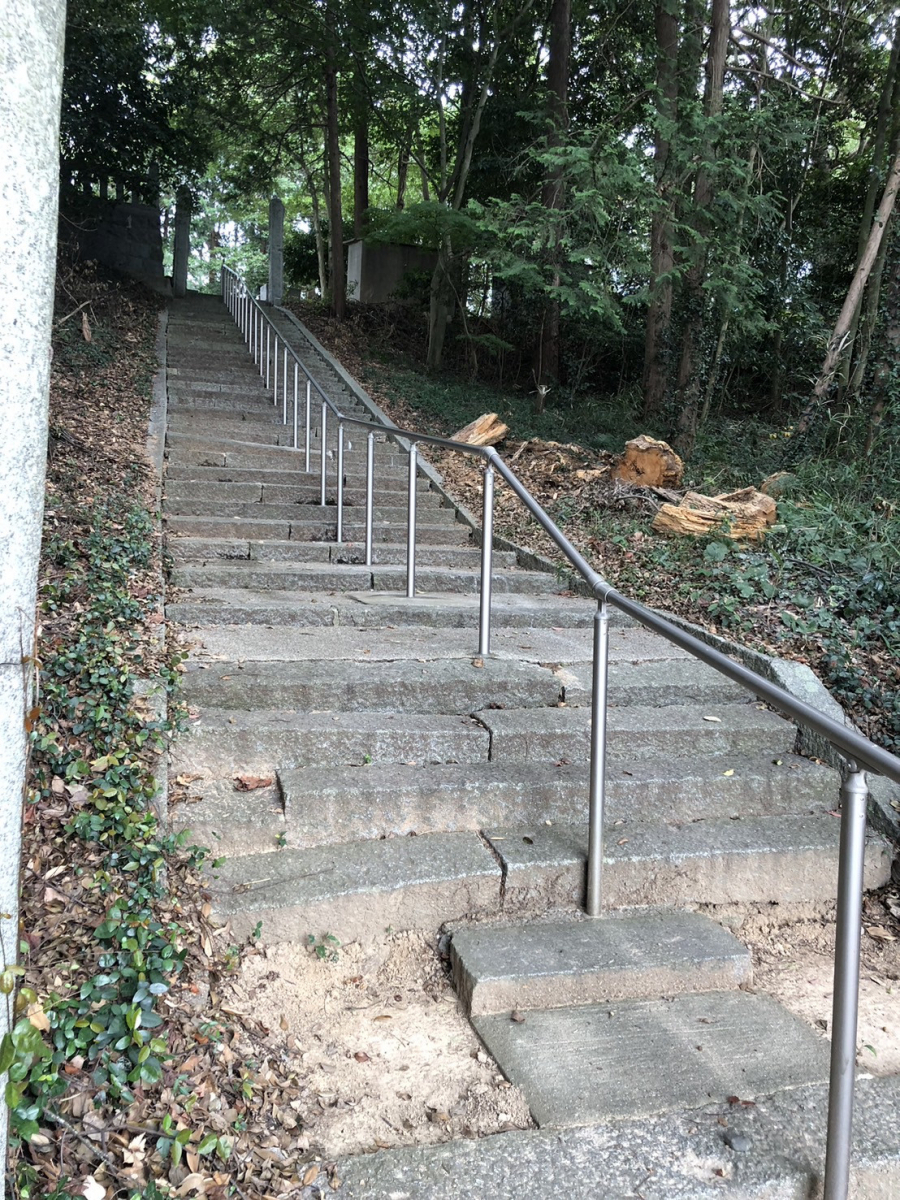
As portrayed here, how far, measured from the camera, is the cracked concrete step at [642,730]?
326cm

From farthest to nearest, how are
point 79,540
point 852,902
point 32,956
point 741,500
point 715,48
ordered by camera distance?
point 715,48, point 741,500, point 79,540, point 32,956, point 852,902

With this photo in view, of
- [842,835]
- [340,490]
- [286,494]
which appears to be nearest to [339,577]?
[340,490]

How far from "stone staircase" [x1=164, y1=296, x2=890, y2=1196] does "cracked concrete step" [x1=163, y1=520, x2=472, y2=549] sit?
1.03 meters

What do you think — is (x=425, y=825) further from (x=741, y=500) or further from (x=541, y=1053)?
(x=741, y=500)

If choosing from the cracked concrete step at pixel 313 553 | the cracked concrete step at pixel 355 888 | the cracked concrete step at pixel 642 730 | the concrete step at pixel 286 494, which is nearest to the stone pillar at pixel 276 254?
the concrete step at pixel 286 494

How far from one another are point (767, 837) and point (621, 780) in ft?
1.72

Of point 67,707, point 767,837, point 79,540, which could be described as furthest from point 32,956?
point 79,540

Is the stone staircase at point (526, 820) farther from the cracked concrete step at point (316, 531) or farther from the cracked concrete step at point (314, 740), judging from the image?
the cracked concrete step at point (316, 531)

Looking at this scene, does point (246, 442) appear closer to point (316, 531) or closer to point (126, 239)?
point (316, 531)

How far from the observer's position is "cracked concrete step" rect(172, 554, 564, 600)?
189 inches

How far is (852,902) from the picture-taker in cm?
157

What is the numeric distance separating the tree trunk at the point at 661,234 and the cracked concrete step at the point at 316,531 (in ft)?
11.6

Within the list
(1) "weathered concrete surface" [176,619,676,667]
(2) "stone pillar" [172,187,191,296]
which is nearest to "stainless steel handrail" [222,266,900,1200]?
(1) "weathered concrete surface" [176,619,676,667]

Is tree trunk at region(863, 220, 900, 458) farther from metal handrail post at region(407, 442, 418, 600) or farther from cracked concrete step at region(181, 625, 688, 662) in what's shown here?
metal handrail post at region(407, 442, 418, 600)
